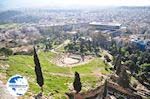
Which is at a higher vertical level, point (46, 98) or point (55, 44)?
point (46, 98)

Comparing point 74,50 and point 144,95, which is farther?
point 74,50

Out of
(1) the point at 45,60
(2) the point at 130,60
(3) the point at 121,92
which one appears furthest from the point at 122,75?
(1) the point at 45,60

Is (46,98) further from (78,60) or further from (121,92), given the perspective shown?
(78,60)

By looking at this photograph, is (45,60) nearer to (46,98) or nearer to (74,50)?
(74,50)

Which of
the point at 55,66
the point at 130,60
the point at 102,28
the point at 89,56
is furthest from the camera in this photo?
the point at 102,28

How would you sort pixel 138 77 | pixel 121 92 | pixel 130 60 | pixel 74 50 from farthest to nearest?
pixel 74 50
pixel 130 60
pixel 138 77
pixel 121 92

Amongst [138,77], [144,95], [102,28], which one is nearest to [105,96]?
[144,95]
